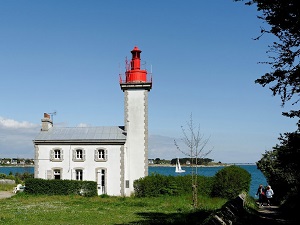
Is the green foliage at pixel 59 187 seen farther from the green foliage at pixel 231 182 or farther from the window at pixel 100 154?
the green foliage at pixel 231 182

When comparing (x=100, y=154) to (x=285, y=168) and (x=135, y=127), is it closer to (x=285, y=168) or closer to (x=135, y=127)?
(x=135, y=127)

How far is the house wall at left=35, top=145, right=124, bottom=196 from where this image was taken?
35.2 meters

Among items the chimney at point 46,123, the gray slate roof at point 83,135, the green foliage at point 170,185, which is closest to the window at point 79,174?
the gray slate roof at point 83,135

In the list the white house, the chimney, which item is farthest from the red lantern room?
the chimney

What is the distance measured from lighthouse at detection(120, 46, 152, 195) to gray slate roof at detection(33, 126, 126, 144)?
→ 3.58ft

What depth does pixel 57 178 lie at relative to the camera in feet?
120

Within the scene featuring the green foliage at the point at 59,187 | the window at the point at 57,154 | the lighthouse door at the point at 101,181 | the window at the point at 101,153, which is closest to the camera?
the green foliage at the point at 59,187

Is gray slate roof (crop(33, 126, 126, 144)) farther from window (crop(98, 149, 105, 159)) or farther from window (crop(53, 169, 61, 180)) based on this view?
window (crop(53, 169, 61, 180))

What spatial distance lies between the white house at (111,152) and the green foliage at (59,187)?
1.90 m

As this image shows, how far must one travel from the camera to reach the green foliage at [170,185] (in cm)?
3353

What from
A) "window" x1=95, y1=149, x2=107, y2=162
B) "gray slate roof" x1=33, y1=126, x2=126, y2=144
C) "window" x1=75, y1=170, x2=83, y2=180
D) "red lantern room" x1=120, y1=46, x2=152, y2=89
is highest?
"red lantern room" x1=120, y1=46, x2=152, y2=89

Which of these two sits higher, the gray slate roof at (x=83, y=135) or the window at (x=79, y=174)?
the gray slate roof at (x=83, y=135)

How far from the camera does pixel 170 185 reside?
33844 mm

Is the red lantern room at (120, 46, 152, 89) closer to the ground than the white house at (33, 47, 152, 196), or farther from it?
farther from it
